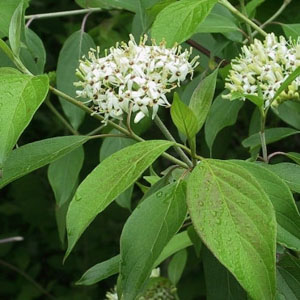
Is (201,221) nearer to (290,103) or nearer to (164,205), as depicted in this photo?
(164,205)

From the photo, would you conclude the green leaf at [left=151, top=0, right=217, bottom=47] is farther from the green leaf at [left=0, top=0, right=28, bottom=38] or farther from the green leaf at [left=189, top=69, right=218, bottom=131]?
the green leaf at [left=0, top=0, right=28, bottom=38]

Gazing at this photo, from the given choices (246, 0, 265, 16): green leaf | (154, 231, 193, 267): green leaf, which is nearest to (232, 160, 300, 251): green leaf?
(154, 231, 193, 267): green leaf

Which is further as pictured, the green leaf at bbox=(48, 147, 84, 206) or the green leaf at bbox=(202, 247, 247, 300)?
the green leaf at bbox=(48, 147, 84, 206)

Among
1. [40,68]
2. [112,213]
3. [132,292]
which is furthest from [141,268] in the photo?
[112,213]

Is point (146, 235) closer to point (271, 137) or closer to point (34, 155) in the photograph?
point (34, 155)

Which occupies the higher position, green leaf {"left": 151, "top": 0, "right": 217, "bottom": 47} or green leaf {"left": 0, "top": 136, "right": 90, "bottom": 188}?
green leaf {"left": 151, "top": 0, "right": 217, "bottom": 47}

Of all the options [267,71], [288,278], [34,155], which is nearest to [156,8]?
[267,71]
